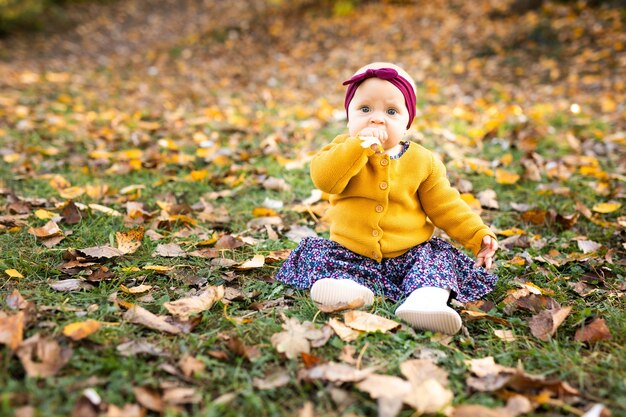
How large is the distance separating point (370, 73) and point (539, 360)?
3.62 feet

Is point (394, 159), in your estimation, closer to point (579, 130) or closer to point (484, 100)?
point (579, 130)

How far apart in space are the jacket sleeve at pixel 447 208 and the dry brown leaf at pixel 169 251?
41.2 inches

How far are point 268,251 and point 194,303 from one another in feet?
2.12

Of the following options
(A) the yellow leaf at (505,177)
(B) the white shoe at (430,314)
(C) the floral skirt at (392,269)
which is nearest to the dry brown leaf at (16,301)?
(C) the floral skirt at (392,269)

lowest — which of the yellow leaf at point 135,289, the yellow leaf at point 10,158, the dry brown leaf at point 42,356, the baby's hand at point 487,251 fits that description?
the yellow leaf at point 10,158

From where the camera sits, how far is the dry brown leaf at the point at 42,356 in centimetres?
147

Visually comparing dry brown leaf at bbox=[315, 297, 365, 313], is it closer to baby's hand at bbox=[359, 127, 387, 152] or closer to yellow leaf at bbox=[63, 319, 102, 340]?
baby's hand at bbox=[359, 127, 387, 152]

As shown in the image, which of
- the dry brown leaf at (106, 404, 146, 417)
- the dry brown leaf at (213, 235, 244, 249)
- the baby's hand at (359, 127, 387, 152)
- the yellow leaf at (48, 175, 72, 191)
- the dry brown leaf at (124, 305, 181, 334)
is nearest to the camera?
the dry brown leaf at (106, 404, 146, 417)

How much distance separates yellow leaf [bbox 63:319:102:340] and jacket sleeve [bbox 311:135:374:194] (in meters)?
0.92

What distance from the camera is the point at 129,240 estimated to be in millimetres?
2449

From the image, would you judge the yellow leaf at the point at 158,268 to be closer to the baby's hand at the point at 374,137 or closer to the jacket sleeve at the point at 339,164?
the jacket sleeve at the point at 339,164

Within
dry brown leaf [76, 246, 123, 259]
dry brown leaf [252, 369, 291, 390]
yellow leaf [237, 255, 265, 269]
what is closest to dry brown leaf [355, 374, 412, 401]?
dry brown leaf [252, 369, 291, 390]

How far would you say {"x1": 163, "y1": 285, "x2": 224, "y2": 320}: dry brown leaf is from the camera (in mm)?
1876

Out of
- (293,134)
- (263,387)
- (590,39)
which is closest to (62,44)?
(293,134)
